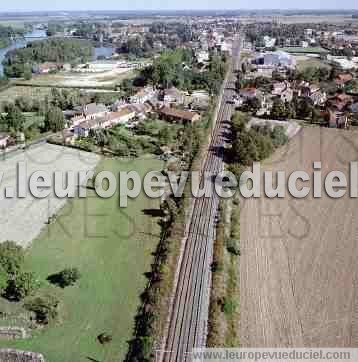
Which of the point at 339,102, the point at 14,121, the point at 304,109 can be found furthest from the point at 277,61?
the point at 14,121

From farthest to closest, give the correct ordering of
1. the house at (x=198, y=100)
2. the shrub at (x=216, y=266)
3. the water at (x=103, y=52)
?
the water at (x=103, y=52) → the house at (x=198, y=100) → the shrub at (x=216, y=266)

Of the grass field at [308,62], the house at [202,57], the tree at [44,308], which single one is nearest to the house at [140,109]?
the tree at [44,308]

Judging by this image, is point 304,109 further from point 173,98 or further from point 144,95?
point 144,95

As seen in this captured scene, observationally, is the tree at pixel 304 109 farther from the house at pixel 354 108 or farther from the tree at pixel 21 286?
the tree at pixel 21 286

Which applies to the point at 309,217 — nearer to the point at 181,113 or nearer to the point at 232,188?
the point at 232,188

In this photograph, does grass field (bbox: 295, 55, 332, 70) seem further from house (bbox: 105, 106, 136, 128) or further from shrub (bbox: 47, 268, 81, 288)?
shrub (bbox: 47, 268, 81, 288)

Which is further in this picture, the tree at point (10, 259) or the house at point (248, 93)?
the house at point (248, 93)
